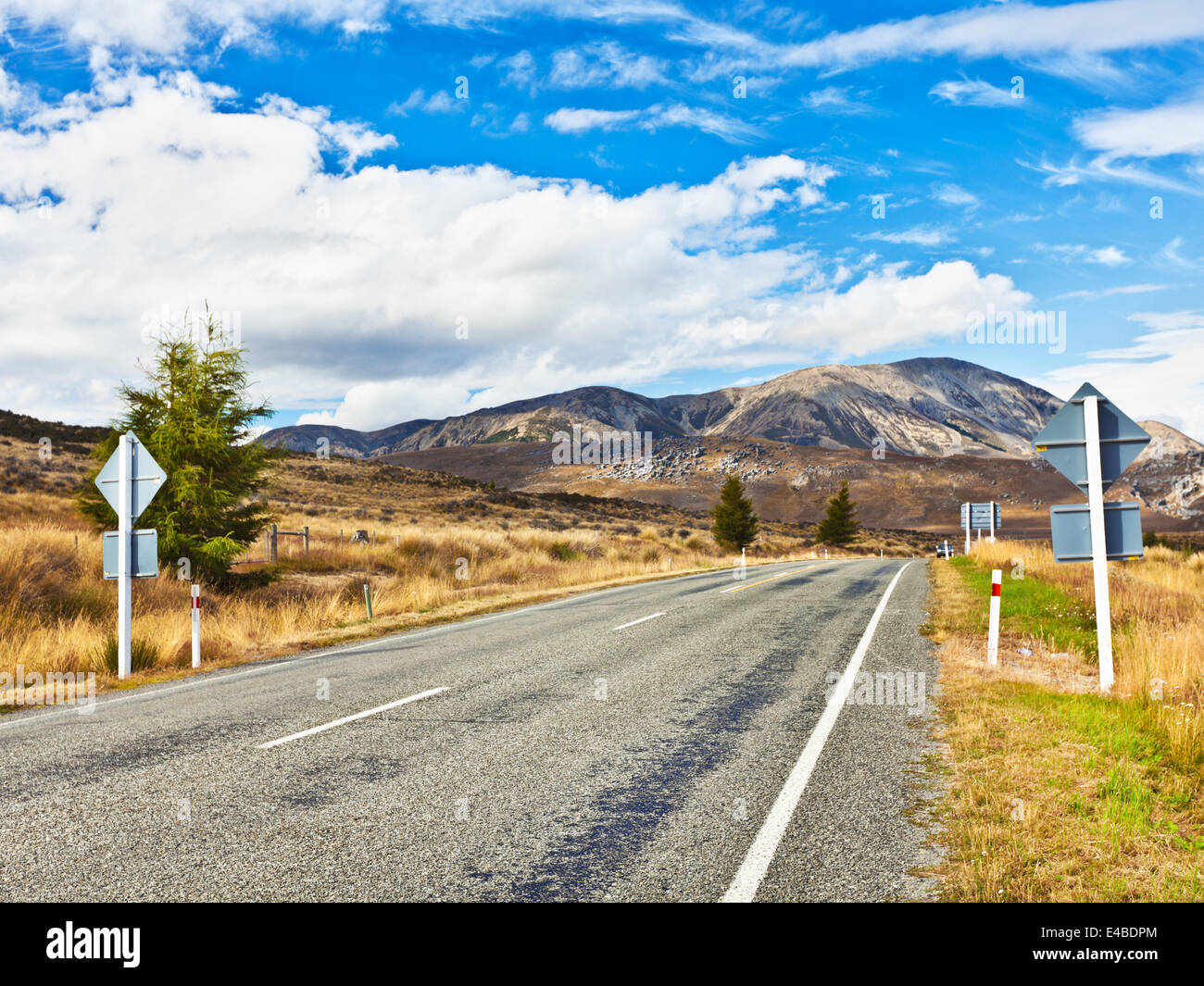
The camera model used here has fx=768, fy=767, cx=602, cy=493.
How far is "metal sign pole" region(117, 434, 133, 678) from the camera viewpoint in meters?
10.4

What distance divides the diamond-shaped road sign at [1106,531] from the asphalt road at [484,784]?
2072 millimetres

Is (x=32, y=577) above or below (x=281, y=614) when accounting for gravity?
above

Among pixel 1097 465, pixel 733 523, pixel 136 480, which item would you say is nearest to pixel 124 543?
pixel 136 480

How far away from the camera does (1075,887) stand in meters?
3.58

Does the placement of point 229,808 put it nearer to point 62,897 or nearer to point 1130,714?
point 62,897

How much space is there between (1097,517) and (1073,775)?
363cm

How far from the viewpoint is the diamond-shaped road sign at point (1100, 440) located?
25.2 ft

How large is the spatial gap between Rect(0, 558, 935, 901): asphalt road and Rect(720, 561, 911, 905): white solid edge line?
2cm

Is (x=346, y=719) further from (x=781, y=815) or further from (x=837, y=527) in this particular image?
(x=837, y=527)

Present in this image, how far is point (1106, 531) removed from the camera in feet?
26.0

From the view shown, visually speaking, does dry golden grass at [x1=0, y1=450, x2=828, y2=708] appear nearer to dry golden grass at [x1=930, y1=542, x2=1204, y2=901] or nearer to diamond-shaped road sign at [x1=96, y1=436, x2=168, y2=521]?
diamond-shaped road sign at [x1=96, y1=436, x2=168, y2=521]
